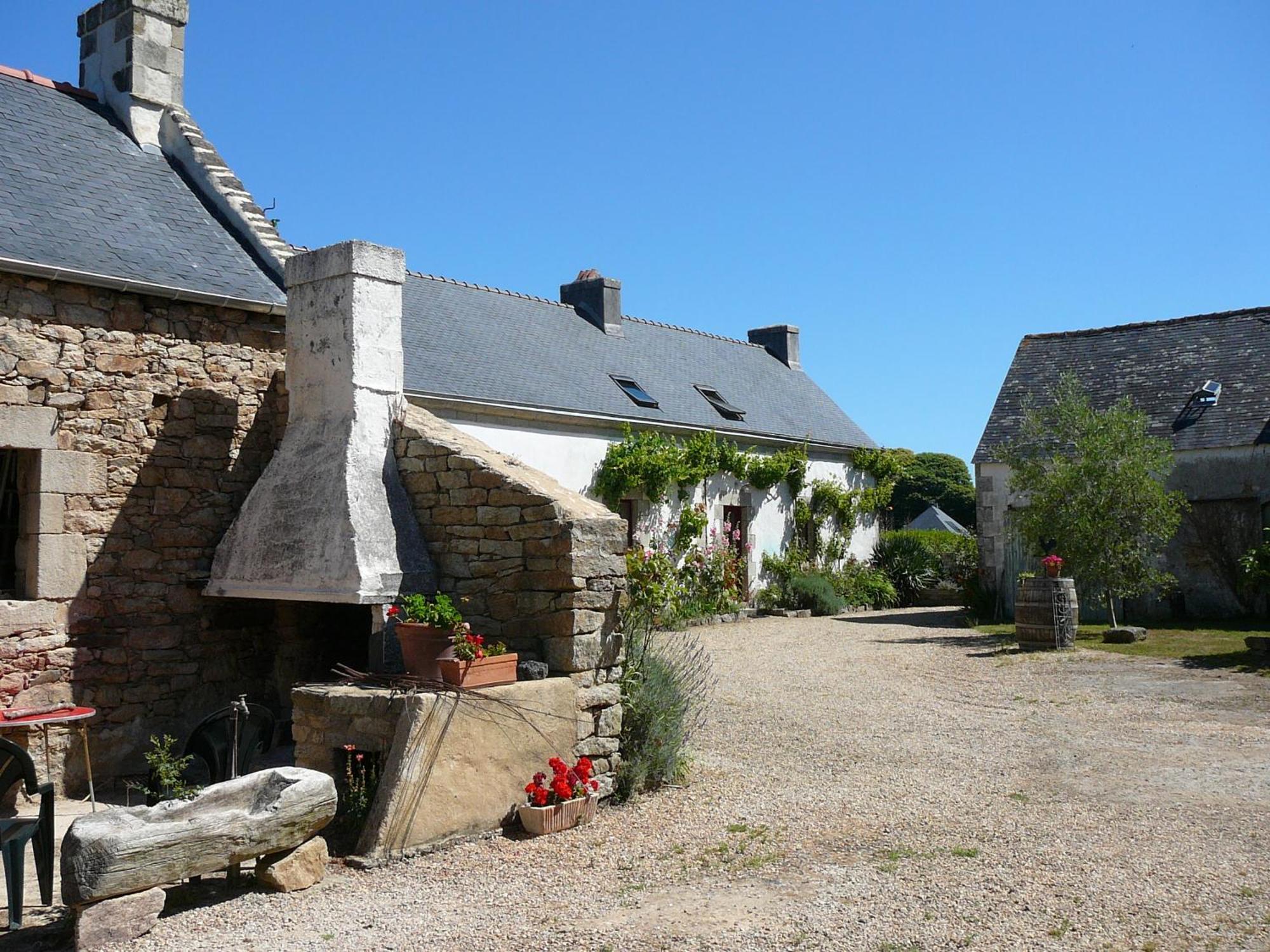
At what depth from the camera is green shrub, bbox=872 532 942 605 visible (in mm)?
21219

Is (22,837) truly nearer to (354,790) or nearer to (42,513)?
(354,790)

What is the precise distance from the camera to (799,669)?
11820 millimetres

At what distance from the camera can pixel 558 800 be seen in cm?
596

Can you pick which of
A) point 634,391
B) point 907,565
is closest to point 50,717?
point 634,391

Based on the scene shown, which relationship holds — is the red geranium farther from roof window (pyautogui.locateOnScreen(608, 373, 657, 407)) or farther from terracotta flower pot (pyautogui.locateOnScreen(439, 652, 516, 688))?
roof window (pyautogui.locateOnScreen(608, 373, 657, 407))

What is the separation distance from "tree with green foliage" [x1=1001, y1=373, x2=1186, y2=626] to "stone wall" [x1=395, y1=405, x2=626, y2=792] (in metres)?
9.79

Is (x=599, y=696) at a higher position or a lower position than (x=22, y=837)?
higher

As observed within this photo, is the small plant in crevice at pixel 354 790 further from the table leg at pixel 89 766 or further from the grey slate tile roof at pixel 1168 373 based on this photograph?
the grey slate tile roof at pixel 1168 373

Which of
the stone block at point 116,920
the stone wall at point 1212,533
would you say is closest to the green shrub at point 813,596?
the stone wall at point 1212,533

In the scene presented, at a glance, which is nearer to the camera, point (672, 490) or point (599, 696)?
point (599, 696)

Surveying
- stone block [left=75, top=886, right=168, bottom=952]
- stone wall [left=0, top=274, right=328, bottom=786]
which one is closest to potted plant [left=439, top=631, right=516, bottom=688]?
stone block [left=75, top=886, right=168, bottom=952]

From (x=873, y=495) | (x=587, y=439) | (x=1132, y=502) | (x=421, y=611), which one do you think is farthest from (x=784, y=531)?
(x=421, y=611)

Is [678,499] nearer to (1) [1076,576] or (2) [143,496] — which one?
(1) [1076,576]

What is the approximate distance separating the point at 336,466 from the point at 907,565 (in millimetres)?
16221
